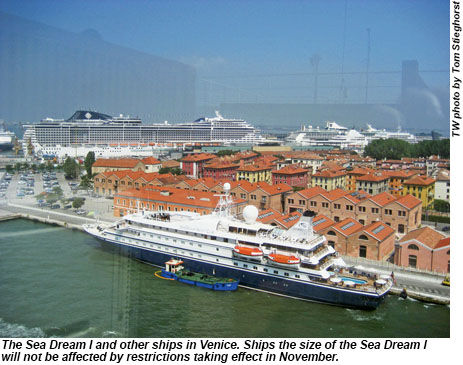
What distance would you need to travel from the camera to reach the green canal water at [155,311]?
510 cm

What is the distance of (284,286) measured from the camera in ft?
20.8

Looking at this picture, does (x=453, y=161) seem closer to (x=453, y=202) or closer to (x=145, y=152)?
(x=453, y=202)

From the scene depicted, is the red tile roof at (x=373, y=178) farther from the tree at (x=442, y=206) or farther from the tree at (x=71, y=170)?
the tree at (x=71, y=170)

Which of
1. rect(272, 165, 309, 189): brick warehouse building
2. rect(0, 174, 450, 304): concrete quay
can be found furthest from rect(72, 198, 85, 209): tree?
rect(272, 165, 309, 189): brick warehouse building

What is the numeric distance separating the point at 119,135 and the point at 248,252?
25196 mm

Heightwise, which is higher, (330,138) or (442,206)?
(330,138)

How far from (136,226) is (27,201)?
18.8 feet

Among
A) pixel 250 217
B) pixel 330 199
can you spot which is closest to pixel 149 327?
pixel 250 217

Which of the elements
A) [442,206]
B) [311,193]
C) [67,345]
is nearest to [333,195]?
[311,193]

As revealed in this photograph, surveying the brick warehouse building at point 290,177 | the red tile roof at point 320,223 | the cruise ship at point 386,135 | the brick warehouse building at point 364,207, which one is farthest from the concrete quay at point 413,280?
the cruise ship at point 386,135

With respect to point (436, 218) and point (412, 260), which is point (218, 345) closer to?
point (412, 260)

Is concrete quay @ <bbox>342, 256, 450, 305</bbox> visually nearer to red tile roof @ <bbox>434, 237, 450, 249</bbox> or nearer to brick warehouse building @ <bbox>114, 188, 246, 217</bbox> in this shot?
red tile roof @ <bbox>434, 237, 450, 249</bbox>

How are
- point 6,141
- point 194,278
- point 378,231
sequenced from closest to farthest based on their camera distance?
point 194,278 → point 378,231 → point 6,141

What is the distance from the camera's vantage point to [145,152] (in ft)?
82.3
